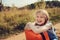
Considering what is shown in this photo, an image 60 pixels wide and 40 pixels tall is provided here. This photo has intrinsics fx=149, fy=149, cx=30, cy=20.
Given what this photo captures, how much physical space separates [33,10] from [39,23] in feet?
0.44

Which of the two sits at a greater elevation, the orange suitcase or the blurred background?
the blurred background

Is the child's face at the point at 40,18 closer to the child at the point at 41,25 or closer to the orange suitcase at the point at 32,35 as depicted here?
the child at the point at 41,25

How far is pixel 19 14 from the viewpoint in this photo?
137 cm

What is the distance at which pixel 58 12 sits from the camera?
4.66 feet

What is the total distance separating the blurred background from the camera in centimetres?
135

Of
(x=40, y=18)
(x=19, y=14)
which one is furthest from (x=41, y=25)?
(x=19, y=14)

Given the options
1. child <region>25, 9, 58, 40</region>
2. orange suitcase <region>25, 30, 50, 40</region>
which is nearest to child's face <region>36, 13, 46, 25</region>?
child <region>25, 9, 58, 40</region>

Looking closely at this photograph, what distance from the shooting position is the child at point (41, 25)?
4.47ft

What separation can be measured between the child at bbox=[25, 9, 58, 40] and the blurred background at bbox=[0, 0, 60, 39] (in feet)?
0.13

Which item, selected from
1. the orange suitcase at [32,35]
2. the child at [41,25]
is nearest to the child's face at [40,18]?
the child at [41,25]

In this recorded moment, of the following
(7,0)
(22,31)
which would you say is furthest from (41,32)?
(7,0)

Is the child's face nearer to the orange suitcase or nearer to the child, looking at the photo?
the child

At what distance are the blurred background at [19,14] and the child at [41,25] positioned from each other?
4cm

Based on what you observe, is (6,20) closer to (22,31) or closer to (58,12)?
(22,31)
